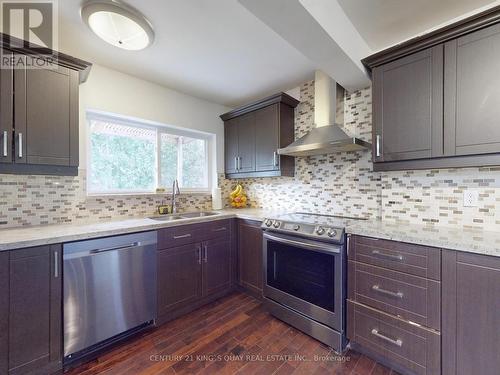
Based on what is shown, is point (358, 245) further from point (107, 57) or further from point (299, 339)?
point (107, 57)

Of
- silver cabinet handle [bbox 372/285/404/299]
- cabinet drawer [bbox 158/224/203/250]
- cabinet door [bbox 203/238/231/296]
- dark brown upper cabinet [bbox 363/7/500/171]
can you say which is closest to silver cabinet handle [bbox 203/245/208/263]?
cabinet door [bbox 203/238/231/296]

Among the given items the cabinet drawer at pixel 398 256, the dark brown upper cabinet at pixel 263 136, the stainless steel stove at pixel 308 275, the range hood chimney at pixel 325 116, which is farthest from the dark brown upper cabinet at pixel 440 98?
the dark brown upper cabinet at pixel 263 136

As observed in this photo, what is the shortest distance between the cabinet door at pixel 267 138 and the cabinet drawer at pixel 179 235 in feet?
3.66

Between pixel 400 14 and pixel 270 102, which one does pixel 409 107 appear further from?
pixel 270 102

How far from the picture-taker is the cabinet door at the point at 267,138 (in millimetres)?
2682

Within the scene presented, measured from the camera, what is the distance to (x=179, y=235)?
214 centimetres

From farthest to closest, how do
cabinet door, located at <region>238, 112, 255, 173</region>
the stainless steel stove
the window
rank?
cabinet door, located at <region>238, 112, 255, 173</region> → the window → the stainless steel stove

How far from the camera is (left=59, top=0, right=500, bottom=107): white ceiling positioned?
4.98 ft

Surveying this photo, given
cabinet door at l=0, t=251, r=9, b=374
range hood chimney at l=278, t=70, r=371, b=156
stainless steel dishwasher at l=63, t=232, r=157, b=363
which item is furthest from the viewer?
range hood chimney at l=278, t=70, r=371, b=156

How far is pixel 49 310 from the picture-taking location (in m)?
Result: 1.46

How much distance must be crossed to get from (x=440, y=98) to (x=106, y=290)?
9.22 ft

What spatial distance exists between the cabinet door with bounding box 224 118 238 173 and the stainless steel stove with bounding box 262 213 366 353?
4.15 ft

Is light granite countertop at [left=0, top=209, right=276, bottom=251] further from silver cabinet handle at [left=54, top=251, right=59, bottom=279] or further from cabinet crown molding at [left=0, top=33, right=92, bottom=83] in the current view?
cabinet crown molding at [left=0, top=33, right=92, bottom=83]

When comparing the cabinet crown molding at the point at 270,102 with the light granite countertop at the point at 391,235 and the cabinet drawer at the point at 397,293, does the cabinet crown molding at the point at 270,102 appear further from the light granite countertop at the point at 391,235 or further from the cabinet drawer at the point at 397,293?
the cabinet drawer at the point at 397,293
